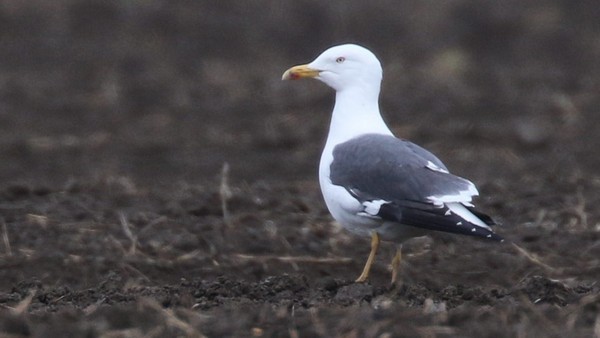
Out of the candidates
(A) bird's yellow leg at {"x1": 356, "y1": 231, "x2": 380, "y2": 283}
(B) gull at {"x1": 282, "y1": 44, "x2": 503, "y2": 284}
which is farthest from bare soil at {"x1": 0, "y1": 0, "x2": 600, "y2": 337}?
(B) gull at {"x1": 282, "y1": 44, "x2": 503, "y2": 284}

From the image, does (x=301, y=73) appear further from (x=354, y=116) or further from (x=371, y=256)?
(x=371, y=256)

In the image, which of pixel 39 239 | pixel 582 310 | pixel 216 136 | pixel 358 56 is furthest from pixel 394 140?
pixel 216 136

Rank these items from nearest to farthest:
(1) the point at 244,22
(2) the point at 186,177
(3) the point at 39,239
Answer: (3) the point at 39,239 < (2) the point at 186,177 < (1) the point at 244,22

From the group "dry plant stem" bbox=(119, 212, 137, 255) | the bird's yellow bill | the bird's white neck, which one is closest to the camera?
the bird's white neck

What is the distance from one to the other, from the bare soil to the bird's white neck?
753 millimetres

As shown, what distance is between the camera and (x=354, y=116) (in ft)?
25.2

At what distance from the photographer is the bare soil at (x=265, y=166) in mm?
6137

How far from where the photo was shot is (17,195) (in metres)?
9.84

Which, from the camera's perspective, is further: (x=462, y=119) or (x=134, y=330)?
(x=462, y=119)

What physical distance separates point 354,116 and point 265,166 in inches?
174

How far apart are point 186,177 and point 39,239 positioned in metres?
3.42

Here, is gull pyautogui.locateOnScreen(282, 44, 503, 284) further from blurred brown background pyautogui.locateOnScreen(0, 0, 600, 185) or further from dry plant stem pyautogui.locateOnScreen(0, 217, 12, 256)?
blurred brown background pyautogui.locateOnScreen(0, 0, 600, 185)

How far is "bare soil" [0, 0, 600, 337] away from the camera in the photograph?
20.1ft

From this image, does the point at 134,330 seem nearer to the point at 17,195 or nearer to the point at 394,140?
the point at 394,140
